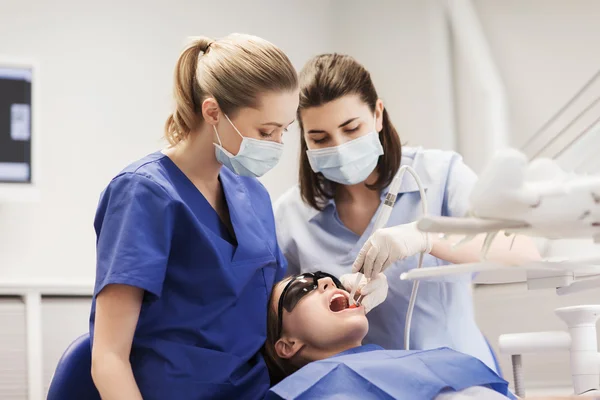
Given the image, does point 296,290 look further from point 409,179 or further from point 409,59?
point 409,59

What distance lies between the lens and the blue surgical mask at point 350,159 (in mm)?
1783

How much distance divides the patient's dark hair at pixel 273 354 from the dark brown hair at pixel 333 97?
32 cm

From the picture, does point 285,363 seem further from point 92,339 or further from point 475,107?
point 475,107

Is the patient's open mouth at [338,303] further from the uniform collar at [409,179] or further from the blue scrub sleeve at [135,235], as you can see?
the blue scrub sleeve at [135,235]

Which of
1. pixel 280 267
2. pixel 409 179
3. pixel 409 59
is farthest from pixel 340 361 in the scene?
pixel 409 59

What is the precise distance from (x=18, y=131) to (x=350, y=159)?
1.53 meters

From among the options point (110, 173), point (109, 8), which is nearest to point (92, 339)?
point (110, 173)

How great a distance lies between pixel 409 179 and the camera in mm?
1887

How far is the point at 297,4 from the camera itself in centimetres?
369

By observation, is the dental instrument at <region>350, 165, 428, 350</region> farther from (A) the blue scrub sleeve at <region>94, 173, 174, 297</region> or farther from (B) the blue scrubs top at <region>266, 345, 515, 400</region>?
(A) the blue scrub sleeve at <region>94, 173, 174, 297</region>

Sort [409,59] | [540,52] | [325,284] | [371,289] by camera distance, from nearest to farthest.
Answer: [371,289]
[325,284]
[540,52]
[409,59]

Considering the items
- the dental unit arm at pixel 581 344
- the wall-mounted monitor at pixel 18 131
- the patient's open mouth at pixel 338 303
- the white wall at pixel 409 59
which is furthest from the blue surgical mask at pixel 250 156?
the white wall at pixel 409 59

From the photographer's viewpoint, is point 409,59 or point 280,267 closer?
point 280,267

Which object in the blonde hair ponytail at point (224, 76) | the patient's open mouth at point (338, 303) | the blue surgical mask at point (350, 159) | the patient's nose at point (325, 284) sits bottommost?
the patient's open mouth at point (338, 303)
